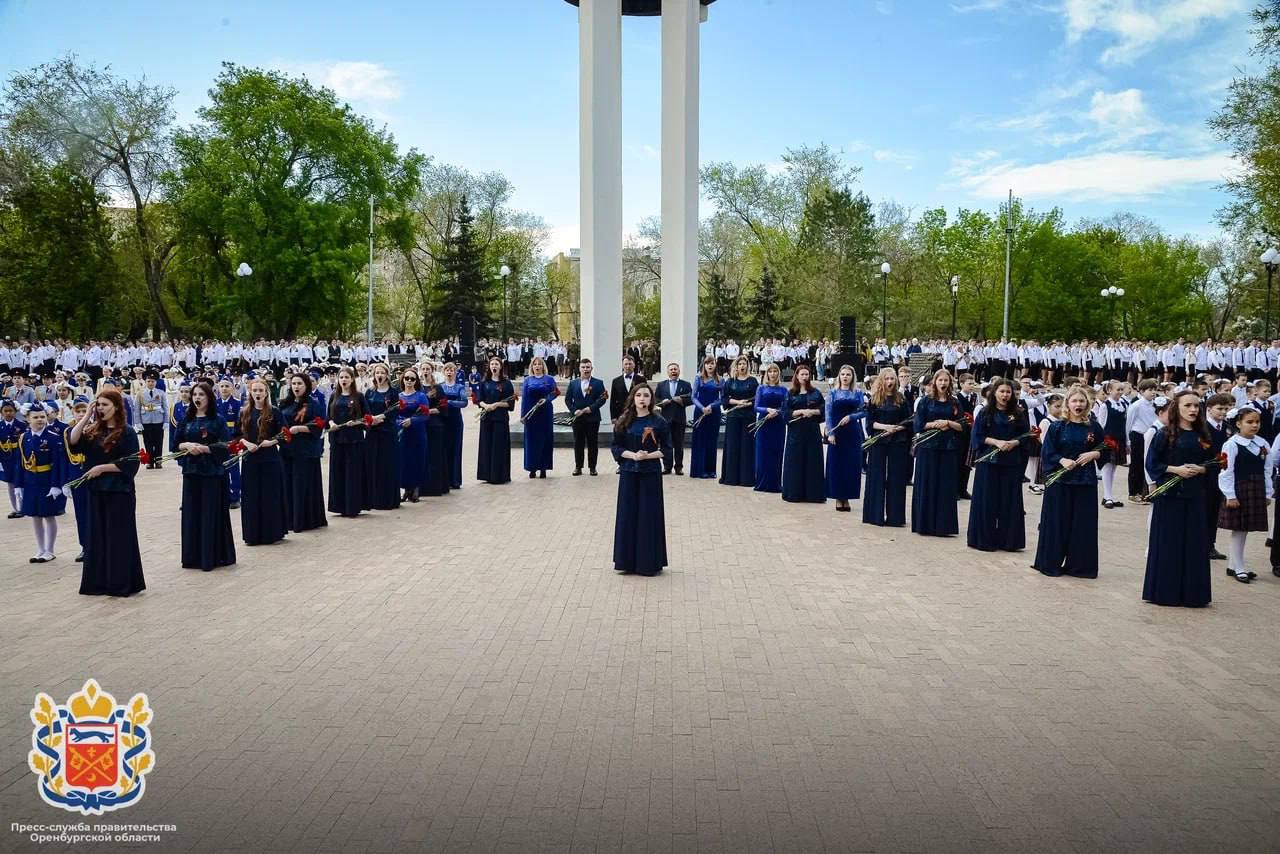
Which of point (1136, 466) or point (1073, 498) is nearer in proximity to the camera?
point (1073, 498)

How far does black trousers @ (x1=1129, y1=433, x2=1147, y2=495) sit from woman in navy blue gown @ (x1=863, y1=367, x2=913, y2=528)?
4591mm

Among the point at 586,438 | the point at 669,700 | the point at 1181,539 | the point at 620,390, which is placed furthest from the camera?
the point at 586,438

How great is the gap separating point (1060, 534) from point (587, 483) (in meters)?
9.01

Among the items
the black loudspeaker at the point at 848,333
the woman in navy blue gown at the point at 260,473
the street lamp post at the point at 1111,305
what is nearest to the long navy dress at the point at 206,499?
the woman in navy blue gown at the point at 260,473

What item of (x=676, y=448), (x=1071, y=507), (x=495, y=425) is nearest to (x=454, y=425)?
(x=495, y=425)

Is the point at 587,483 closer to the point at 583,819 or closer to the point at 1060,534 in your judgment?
the point at 1060,534

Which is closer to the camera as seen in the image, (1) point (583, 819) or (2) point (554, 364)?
(1) point (583, 819)

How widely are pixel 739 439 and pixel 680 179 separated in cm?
911

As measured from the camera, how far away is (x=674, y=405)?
61.3 feet

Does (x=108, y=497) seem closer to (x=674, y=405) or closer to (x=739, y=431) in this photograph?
(x=739, y=431)

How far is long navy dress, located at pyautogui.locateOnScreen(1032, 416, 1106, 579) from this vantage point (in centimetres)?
1034

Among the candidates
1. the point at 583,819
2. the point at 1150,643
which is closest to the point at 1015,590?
the point at 1150,643

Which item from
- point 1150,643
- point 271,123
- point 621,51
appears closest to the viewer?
point 1150,643

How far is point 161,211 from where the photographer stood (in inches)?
1959
